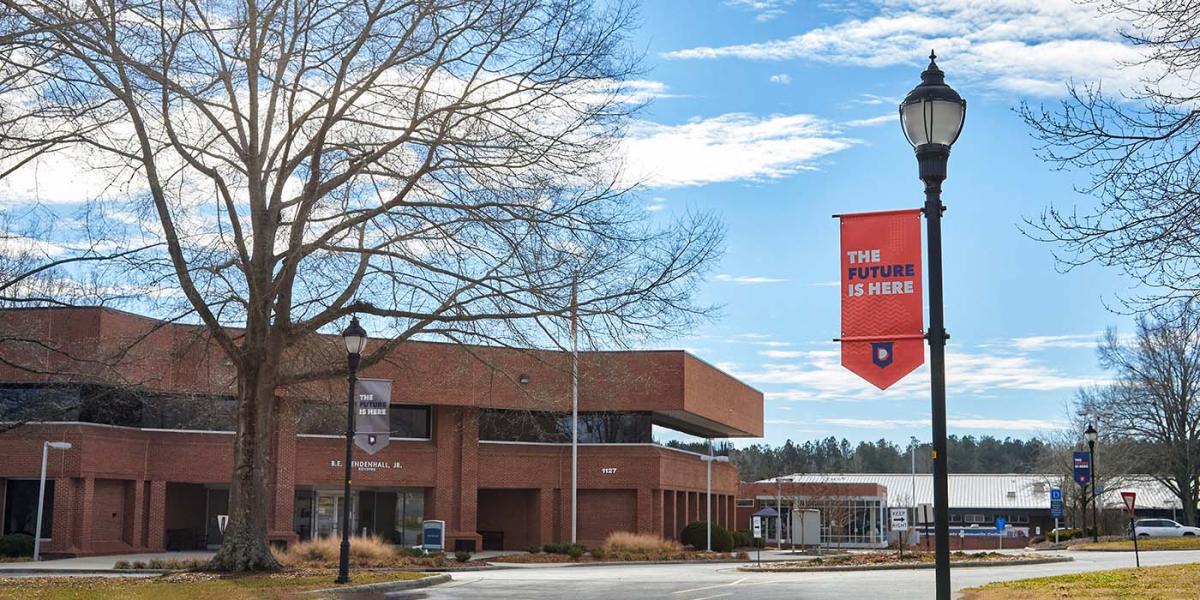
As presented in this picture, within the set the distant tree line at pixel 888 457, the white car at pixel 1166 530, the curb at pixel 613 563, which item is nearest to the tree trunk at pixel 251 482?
the curb at pixel 613 563

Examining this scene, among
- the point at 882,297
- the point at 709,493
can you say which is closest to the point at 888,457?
the point at 709,493

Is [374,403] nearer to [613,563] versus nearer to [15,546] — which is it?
[613,563]

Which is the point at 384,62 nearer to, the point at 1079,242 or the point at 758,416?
the point at 1079,242

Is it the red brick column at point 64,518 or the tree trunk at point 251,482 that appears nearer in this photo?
the tree trunk at point 251,482

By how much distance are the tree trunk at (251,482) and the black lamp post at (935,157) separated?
18.0 metres

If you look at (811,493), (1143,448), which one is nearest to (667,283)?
(811,493)

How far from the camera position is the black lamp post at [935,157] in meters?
9.92

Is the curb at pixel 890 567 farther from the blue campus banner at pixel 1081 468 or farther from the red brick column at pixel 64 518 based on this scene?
the red brick column at pixel 64 518

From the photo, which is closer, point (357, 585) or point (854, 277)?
point (854, 277)

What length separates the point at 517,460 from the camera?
164ft

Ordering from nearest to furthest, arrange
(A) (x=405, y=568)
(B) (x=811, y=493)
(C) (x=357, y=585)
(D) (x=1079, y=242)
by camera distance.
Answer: (D) (x=1079, y=242)
(C) (x=357, y=585)
(A) (x=405, y=568)
(B) (x=811, y=493)

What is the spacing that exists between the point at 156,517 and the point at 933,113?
40.3 metres

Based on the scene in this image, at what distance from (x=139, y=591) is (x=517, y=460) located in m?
30.9

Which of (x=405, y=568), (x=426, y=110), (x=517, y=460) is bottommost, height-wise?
(x=405, y=568)
